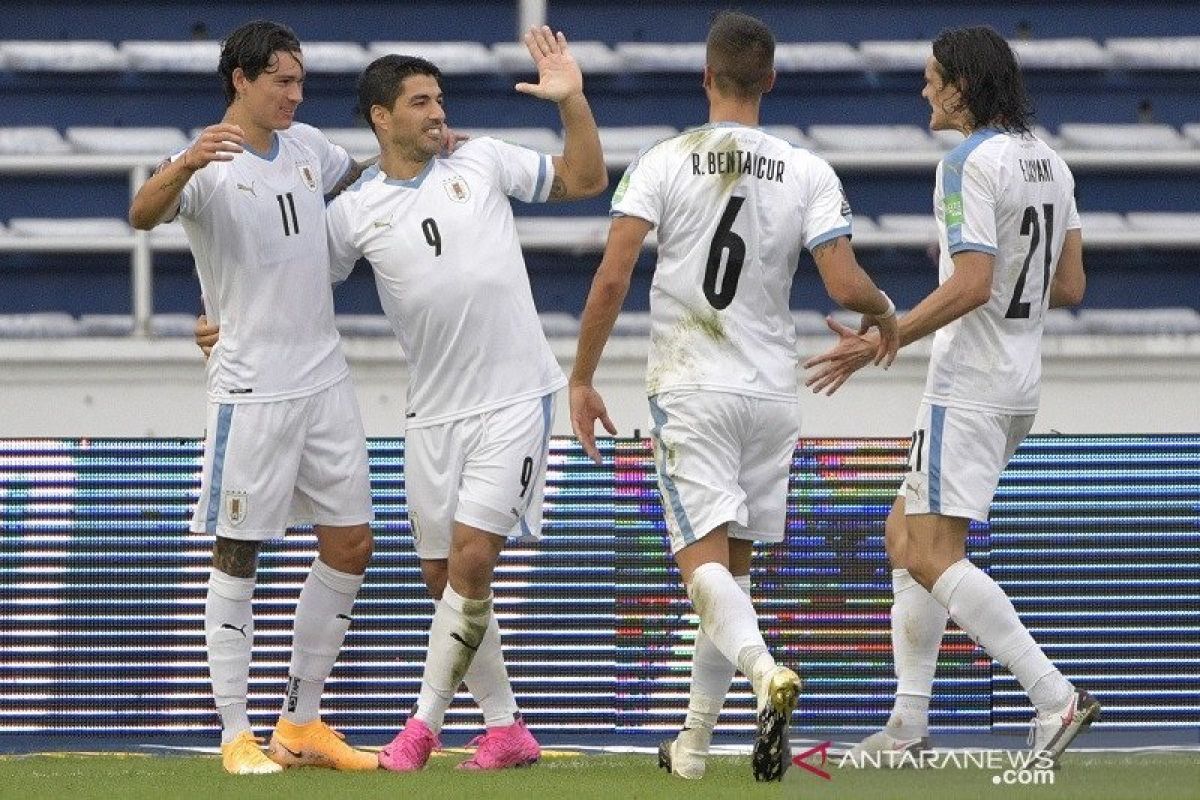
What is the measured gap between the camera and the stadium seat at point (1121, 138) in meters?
11.7

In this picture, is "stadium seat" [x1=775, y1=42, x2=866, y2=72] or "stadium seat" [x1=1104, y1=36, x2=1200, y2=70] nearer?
"stadium seat" [x1=775, y1=42, x2=866, y2=72]

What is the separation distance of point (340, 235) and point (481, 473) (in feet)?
2.72

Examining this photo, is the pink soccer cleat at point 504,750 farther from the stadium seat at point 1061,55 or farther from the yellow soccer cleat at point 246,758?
the stadium seat at point 1061,55

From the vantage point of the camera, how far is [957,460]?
19.7ft

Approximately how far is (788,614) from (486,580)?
1713mm

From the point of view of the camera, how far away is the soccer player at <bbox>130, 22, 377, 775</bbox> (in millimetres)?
6277

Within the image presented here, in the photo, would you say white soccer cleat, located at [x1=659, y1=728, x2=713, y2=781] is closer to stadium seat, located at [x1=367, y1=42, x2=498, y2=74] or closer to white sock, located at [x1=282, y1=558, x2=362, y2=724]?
white sock, located at [x1=282, y1=558, x2=362, y2=724]

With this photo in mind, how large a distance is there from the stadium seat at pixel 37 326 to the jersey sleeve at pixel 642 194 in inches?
221

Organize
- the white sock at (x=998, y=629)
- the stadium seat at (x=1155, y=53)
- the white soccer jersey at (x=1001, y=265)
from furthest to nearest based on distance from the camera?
the stadium seat at (x=1155, y=53), the white soccer jersey at (x=1001, y=265), the white sock at (x=998, y=629)

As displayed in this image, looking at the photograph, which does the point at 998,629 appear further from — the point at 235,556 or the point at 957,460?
the point at 235,556

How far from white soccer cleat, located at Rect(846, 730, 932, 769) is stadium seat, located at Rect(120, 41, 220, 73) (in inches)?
266

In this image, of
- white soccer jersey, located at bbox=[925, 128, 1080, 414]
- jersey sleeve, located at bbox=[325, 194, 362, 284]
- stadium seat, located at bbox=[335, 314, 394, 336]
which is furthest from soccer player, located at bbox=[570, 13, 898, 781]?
stadium seat, located at bbox=[335, 314, 394, 336]

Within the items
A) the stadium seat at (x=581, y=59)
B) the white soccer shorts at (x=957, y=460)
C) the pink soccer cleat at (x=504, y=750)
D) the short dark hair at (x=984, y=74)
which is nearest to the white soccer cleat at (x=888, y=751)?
the white soccer shorts at (x=957, y=460)

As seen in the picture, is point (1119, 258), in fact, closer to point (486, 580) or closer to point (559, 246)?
point (559, 246)
